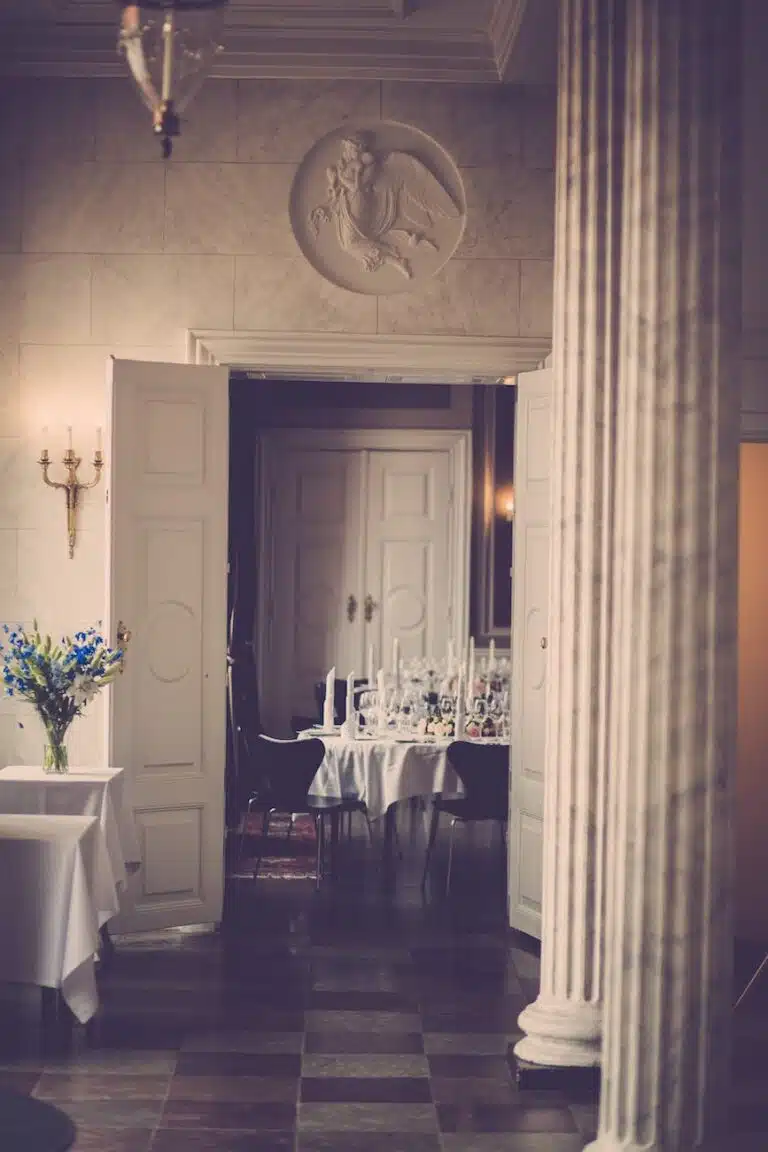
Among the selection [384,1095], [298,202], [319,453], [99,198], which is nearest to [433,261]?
[298,202]

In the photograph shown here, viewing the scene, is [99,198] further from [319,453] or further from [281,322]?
[319,453]

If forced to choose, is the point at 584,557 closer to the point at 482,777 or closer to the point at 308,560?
the point at 482,777

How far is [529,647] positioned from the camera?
7.86 m

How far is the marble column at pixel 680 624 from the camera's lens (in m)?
4.12

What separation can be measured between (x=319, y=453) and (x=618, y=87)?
7763 millimetres

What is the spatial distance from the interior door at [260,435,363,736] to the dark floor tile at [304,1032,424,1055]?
7109mm

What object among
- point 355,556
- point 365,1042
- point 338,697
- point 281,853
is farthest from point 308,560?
point 365,1042

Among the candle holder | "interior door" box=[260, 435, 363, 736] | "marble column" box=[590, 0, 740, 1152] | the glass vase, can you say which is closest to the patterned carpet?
"interior door" box=[260, 435, 363, 736]

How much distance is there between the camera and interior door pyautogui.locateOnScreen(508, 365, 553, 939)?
769 centimetres

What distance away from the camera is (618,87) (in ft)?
17.8

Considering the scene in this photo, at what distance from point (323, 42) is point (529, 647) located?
3345mm

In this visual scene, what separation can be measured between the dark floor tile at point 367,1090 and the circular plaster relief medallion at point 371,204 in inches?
164

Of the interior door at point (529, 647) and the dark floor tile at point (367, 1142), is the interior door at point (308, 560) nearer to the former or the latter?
the interior door at point (529, 647)

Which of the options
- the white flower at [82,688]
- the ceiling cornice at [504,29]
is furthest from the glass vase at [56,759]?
the ceiling cornice at [504,29]
